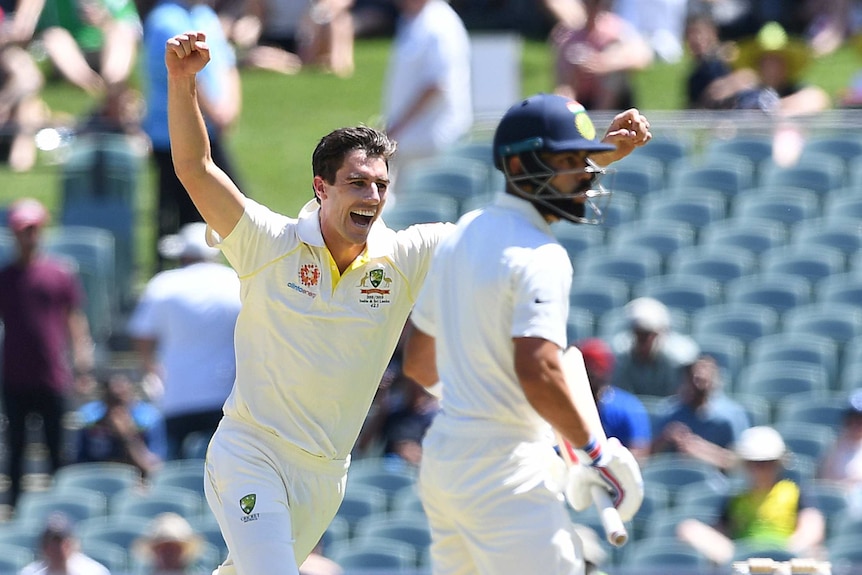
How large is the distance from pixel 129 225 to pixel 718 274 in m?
3.83

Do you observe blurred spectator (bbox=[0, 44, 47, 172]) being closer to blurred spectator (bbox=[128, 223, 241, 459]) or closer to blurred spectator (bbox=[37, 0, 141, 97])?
blurred spectator (bbox=[37, 0, 141, 97])

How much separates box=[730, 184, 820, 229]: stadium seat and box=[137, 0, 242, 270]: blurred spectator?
315cm

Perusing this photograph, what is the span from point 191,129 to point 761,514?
14.2 feet

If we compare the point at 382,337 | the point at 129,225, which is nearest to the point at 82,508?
the point at 129,225

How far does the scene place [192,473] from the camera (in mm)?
9070

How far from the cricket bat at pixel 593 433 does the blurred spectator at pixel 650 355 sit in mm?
4267

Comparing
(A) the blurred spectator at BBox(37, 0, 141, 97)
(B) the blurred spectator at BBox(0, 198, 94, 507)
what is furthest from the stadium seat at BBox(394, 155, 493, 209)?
(A) the blurred spectator at BBox(37, 0, 141, 97)

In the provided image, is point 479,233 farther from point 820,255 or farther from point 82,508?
point 820,255

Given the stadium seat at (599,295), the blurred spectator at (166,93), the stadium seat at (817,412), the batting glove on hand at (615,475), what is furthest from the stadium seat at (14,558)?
the batting glove on hand at (615,475)

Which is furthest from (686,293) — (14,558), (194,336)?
(14,558)

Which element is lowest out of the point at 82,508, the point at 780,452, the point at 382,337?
the point at 82,508

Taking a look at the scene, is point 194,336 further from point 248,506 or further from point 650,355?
point 248,506

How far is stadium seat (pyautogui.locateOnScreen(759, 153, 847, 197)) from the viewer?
11125mm

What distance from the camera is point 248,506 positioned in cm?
480
